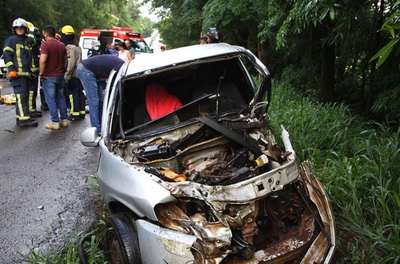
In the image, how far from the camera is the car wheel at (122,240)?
8.70 feet

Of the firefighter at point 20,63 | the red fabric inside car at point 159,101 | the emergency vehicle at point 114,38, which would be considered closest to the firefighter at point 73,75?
the firefighter at point 20,63

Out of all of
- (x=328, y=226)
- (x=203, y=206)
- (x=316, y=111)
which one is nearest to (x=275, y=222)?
(x=328, y=226)

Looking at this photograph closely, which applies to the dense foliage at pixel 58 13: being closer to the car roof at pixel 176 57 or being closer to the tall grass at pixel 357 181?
the tall grass at pixel 357 181

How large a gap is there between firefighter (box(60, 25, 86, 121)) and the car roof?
13.0ft

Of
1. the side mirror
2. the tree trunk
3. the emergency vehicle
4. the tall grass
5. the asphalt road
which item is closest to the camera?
the tall grass

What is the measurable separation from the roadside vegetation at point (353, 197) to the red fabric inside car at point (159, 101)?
49.0 inches

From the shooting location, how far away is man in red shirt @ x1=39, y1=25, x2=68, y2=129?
708cm

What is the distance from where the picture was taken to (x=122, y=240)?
8.92ft

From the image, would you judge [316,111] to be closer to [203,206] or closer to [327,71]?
[327,71]

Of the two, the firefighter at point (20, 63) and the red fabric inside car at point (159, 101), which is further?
the firefighter at point (20, 63)

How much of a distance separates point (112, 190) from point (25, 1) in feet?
85.1

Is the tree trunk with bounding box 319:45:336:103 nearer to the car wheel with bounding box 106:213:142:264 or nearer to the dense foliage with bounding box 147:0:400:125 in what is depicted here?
the dense foliage with bounding box 147:0:400:125

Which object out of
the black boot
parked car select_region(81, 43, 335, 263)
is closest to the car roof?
parked car select_region(81, 43, 335, 263)

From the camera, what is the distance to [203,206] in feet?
8.41
